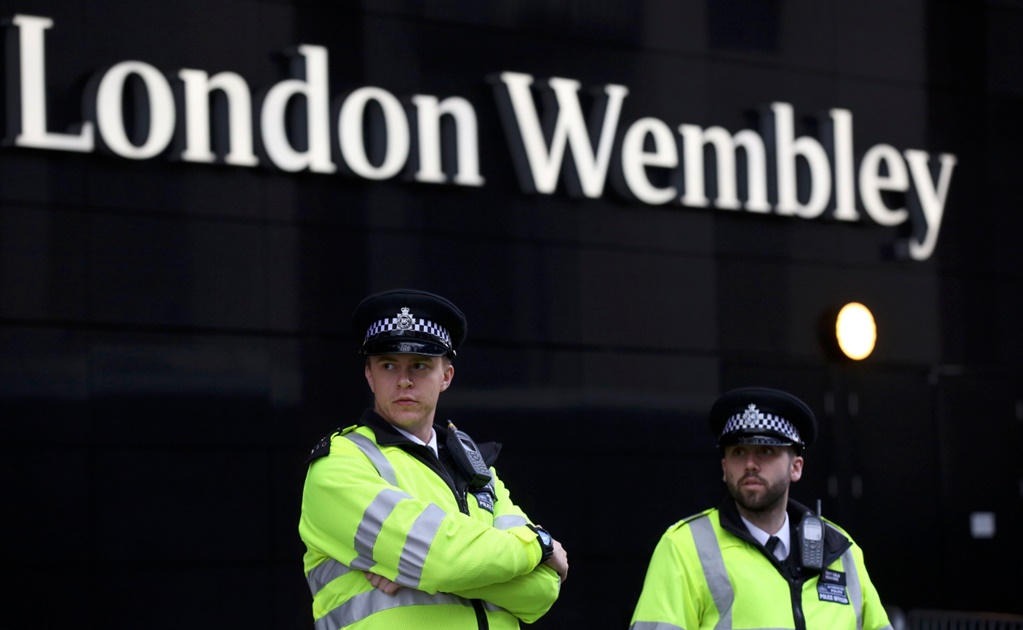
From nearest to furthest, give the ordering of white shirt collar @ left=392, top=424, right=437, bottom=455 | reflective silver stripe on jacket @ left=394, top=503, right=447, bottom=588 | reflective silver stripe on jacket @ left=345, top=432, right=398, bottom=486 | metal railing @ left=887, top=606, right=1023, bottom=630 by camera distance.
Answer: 1. reflective silver stripe on jacket @ left=394, top=503, right=447, bottom=588
2. reflective silver stripe on jacket @ left=345, top=432, right=398, bottom=486
3. white shirt collar @ left=392, top=424, right=437, bottom=455
4. metal railing @ left=887, top=606, right=1023, bottom=630

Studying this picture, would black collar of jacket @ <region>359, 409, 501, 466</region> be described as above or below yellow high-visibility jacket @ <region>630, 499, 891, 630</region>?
above

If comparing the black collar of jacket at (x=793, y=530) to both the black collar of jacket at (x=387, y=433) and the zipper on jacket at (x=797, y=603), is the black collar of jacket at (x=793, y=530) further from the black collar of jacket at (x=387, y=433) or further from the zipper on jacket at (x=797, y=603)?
the black collar of jacket at (x=387, y=433)

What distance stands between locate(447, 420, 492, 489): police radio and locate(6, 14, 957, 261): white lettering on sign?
6.80 meters

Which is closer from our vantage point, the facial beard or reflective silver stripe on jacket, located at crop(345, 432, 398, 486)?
reflective silver stripe on jacket, located at crop(345, 432, 398, 486)

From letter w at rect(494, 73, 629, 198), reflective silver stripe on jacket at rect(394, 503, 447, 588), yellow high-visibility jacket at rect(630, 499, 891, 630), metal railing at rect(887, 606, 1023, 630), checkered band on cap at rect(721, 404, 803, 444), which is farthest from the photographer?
letter w at rect(494, 73, 629, 198)

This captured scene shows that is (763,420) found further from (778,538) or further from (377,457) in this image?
(377,457)

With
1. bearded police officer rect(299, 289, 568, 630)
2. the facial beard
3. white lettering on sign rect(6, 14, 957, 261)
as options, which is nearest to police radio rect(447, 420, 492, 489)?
bearded police officer rect(299, 289, 568, 630)

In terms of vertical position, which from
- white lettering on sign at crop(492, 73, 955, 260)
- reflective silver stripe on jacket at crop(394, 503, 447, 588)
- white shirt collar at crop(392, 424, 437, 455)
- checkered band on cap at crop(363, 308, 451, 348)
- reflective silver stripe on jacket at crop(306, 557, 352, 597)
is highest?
white lettering on sign at crop(492, 73, 955, 260)

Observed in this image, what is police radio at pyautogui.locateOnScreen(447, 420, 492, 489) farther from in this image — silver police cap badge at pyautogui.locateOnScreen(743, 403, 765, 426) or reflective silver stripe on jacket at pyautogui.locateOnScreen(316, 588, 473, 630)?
silver police cap badge at pyautogui.locateOnScreen(743, 403, 765, 426)

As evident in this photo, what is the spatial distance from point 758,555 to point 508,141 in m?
7.68

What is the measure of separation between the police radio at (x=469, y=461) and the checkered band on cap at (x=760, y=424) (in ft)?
4.03

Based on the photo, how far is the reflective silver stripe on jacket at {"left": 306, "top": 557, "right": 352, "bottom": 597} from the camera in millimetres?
5004

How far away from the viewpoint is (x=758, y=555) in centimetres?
602

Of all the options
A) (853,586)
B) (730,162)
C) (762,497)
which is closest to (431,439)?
(762,497)
